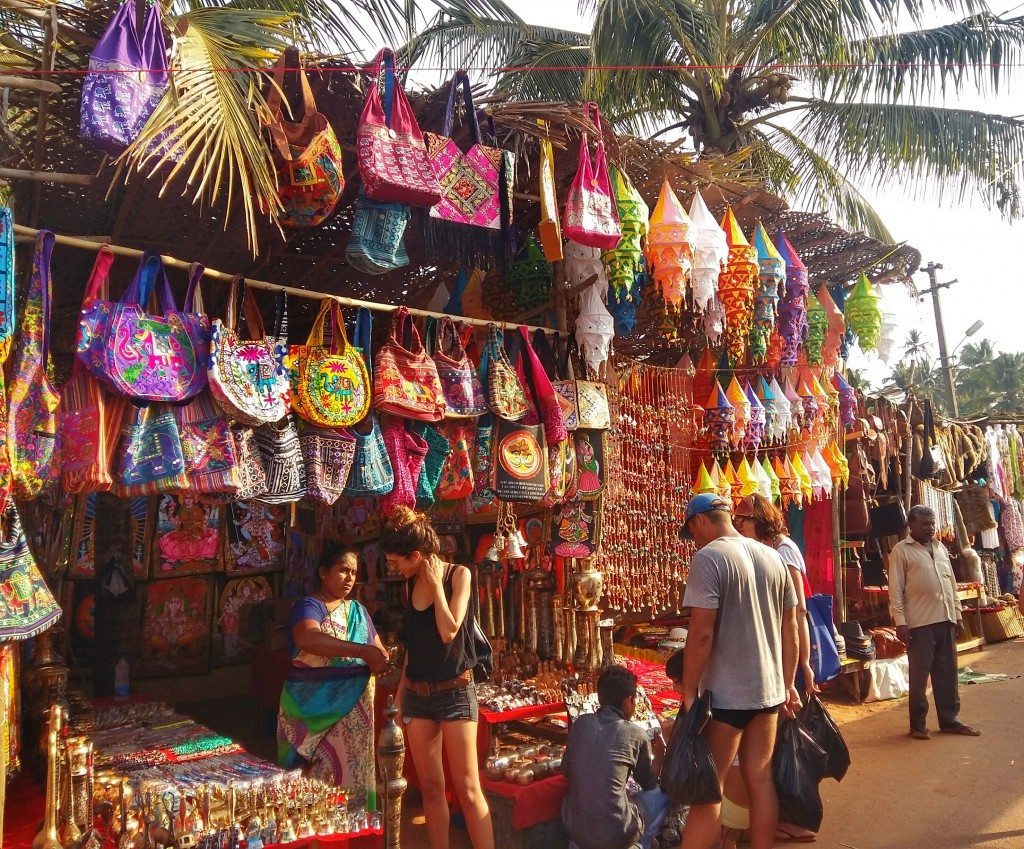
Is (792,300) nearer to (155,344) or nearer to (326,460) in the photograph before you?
(326,460)

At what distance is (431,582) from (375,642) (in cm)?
68

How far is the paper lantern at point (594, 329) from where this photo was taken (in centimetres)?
471

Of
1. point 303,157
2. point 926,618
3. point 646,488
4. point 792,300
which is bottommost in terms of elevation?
point 926,618

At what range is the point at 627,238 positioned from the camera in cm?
446

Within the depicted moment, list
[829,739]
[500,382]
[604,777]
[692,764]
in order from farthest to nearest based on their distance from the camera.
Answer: [500,382]
[829,739]
[604,777]
[692,764]

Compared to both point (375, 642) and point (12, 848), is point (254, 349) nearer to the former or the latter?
point (375, 642)

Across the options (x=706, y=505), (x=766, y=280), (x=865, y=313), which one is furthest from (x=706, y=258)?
(x=865, y=313)

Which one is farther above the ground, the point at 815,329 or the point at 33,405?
the point at 815,329

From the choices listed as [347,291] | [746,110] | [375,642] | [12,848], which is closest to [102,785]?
[12,848]

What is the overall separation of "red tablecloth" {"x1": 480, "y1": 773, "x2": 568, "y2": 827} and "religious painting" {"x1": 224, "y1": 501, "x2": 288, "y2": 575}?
Result: 3758 mm

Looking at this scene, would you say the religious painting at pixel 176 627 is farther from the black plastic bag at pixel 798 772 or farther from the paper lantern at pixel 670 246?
the black plastic bag at pixel 798 772

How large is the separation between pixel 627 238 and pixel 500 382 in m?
1.12

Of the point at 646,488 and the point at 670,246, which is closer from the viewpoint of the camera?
the point at 670,246

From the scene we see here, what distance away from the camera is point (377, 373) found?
369cm
